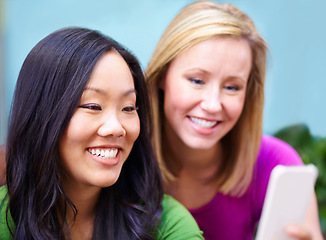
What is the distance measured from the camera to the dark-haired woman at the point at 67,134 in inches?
55.7

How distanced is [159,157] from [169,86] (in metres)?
0.36

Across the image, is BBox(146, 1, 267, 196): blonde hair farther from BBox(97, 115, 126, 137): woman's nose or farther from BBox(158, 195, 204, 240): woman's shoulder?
BBox(97, 115, 126, 137): woman's nose

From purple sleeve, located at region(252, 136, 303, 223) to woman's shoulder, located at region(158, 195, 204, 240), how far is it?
2.14 ft

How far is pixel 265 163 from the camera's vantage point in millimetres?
2299

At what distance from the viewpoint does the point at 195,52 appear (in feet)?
6.46

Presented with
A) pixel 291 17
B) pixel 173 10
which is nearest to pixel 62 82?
pixel 173 10

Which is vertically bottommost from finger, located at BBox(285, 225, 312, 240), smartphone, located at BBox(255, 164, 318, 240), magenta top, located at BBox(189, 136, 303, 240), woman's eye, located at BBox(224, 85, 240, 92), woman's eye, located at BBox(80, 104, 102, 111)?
magenta top, located at BBox(189, 136, 303, 240)

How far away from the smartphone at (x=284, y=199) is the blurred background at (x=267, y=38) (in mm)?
1927

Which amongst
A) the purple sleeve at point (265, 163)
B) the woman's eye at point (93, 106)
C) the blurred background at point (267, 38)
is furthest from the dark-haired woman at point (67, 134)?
the blurred background at point (267, 38)

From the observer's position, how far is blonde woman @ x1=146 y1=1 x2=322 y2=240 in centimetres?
196

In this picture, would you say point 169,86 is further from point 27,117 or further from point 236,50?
point 27,117

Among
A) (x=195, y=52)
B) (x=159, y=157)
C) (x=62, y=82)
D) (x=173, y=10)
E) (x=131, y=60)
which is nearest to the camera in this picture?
(x=62, y=82)

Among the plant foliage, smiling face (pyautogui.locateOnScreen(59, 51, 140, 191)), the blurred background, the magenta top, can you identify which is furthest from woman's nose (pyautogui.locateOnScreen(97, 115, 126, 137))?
the plant foliage

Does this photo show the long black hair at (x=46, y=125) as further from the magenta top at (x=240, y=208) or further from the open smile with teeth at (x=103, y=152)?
the magenta top at (x=240, y=208)
